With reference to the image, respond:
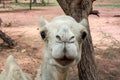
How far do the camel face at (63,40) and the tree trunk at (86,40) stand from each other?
2.70 m

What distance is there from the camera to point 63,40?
7.62ft

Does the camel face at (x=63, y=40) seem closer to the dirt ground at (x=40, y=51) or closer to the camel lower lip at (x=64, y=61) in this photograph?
the camel lower lip at (x=64, y=61)

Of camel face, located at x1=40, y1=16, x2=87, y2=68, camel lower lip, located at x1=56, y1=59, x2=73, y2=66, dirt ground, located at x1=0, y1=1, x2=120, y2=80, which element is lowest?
dirt ground, located at x1=0, y1=1, x2=120, y2=80

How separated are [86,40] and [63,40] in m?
3.37

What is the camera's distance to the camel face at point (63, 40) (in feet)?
7.71

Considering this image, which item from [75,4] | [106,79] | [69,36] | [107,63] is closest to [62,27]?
[69,36]

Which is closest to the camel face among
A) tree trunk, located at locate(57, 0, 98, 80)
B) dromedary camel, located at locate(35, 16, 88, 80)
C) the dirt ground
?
dromedary camel, located at locate(35, 16, 88, 80)

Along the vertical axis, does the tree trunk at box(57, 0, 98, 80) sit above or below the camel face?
below

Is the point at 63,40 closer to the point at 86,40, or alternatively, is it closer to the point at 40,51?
the point at 86,40

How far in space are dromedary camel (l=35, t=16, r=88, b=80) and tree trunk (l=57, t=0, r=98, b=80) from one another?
270 cm

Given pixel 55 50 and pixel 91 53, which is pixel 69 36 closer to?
pixel 55 50

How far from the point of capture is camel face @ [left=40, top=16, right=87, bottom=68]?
2.35 meters

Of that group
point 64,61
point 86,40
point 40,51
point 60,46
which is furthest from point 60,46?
point 40,51

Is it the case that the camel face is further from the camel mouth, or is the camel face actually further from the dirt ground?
the dirt ground
